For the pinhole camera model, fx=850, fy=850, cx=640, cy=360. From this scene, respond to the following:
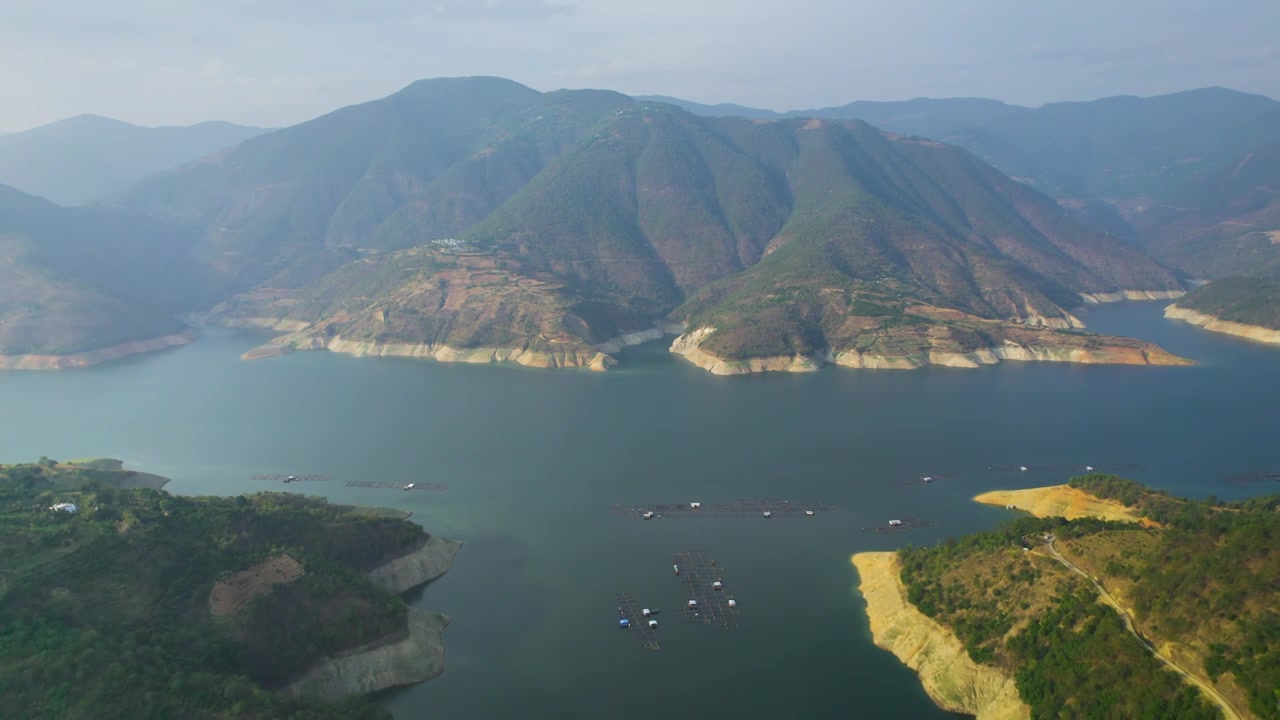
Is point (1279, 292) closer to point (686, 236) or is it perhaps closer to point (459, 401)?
point (686, 236)

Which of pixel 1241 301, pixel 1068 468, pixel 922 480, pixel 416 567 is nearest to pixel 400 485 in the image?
pixel 416 567

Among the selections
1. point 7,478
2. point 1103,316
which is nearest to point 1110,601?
point 7,478

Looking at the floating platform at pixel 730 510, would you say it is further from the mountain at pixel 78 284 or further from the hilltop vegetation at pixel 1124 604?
the mountain at pixel 78 284

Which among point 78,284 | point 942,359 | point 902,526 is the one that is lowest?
point 902,526

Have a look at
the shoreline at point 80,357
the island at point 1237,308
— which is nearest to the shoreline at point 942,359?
the island at point 1237,308

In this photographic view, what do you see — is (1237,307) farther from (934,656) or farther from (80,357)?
(80,357)

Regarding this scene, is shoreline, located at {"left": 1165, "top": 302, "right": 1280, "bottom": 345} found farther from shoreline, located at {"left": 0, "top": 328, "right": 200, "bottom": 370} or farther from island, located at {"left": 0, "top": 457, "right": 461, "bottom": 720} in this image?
shoreline, located at {"left": 0, "top": 328, "right": 200, "bottom": 370}
